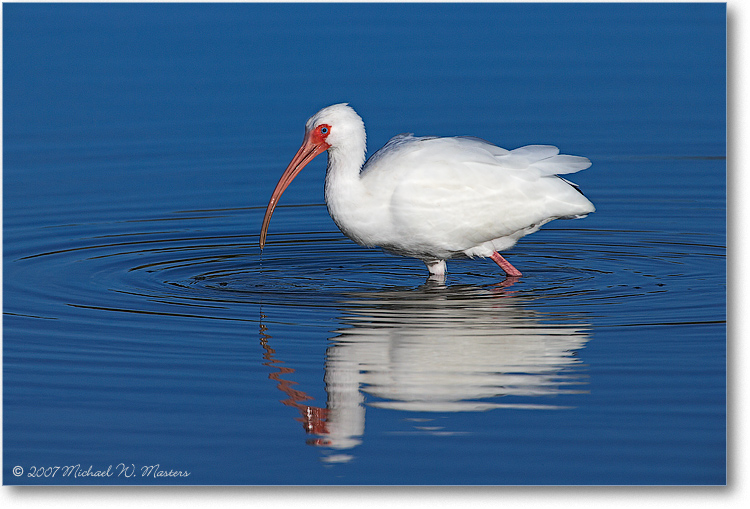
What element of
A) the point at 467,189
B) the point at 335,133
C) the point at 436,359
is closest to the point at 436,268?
the point at 467,189

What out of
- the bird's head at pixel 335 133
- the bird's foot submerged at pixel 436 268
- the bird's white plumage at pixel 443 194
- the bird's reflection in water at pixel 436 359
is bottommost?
the bird's reflection in water at pixel 436 359

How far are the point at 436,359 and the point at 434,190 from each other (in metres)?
2.36

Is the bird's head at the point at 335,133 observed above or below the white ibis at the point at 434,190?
above

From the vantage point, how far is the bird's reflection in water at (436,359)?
821cm

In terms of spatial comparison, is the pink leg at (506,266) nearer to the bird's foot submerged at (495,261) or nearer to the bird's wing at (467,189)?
the bird's foot submerged at (495,261)

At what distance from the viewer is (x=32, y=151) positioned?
17.4 m

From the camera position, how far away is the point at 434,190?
11.1 m

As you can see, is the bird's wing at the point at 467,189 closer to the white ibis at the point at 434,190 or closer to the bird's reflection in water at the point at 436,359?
the white ibis at the point at 434,190

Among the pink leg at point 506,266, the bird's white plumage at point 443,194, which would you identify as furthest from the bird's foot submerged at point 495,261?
the bird's white plumage at point 443,194

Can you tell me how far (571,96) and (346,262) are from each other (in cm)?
765

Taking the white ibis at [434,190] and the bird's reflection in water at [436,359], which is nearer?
the bird's reflection in water at [436,359]

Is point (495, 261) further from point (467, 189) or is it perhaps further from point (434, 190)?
point (434, 190)

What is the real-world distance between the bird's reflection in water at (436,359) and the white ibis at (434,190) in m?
0.59

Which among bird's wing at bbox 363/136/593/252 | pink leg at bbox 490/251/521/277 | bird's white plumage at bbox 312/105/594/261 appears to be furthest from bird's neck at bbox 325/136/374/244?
pink leg at bbox 490/251/521/277
